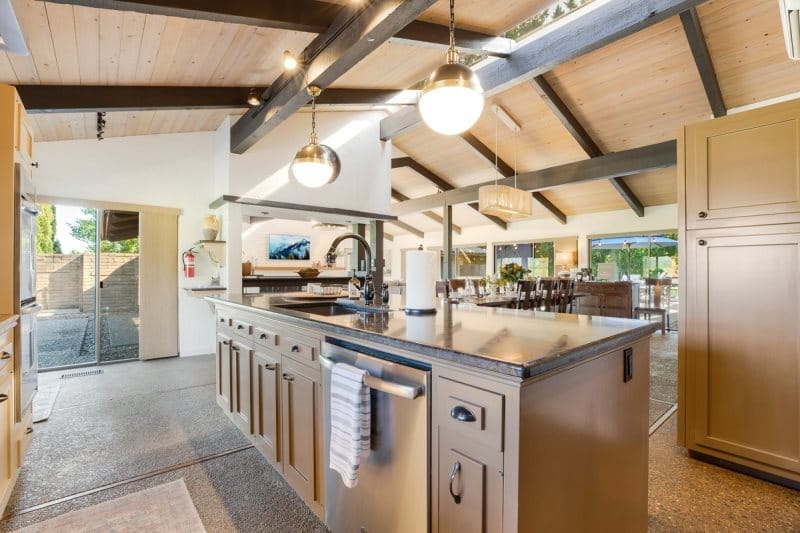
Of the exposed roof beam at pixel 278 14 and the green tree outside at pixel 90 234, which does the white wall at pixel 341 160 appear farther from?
the exposed roof beam at pixel 278 14

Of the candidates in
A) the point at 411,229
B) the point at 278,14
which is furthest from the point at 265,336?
the point at 411,229

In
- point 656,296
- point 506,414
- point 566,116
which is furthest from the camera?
point 656,296

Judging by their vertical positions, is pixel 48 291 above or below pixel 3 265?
below

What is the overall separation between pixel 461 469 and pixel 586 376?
481 millimetres

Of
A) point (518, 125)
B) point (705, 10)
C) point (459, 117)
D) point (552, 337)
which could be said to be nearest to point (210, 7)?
point (459, 117)

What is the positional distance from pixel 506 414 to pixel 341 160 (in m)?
5.42

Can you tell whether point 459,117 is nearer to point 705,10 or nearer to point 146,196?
point 705,10

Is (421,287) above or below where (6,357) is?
above

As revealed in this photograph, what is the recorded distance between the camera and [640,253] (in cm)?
830

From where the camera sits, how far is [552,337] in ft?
4.09

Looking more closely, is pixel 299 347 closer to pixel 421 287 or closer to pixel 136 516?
pixel 421 287

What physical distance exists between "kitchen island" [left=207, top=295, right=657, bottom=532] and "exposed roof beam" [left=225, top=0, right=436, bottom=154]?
1947mm

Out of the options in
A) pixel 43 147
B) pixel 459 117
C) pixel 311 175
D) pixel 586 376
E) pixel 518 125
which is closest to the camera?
pixel 586 376

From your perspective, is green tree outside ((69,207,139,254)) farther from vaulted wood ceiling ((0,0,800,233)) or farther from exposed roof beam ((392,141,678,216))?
exposed roof beam ((392,141,678,216))
